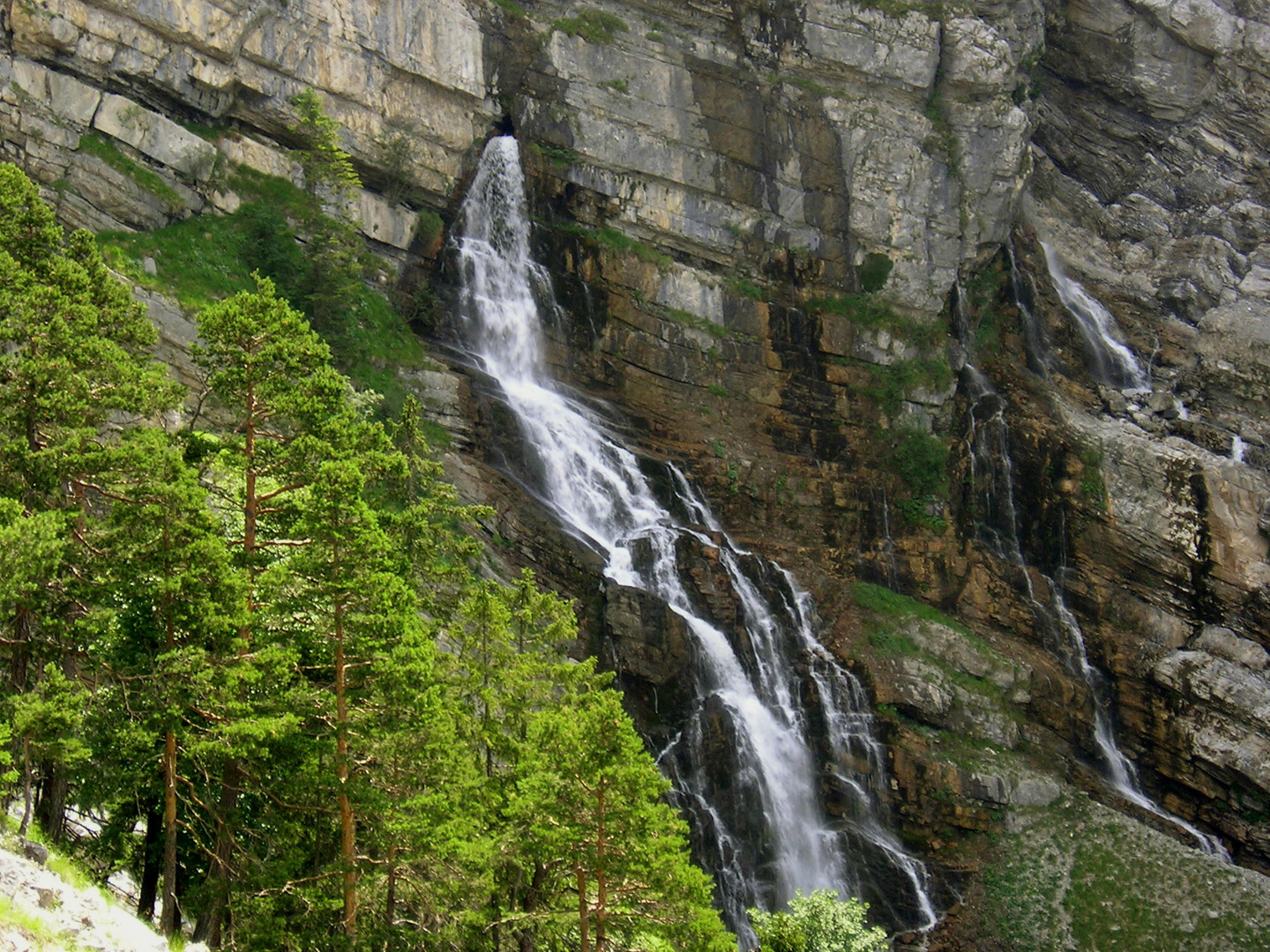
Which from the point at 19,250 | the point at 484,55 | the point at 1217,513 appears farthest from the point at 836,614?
the point at 19,250

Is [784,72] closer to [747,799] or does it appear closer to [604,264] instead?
[604,264]

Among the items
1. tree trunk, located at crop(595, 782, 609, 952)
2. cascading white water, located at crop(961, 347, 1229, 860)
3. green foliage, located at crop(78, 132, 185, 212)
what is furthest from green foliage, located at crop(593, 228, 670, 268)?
tree trunk, located at crop(595, 782, 609, 952)

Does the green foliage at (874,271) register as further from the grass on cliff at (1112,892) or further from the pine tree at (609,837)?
the pine tree at (609,837)

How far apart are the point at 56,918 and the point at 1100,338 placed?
178 ft

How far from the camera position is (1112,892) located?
1566 inches

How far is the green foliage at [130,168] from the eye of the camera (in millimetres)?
42656

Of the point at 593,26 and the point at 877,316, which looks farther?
the point at 877,316

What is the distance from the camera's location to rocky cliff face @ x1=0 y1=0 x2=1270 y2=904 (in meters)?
44.5

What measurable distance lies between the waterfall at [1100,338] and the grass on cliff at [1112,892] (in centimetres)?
2280

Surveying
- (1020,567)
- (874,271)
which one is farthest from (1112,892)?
(874,271)

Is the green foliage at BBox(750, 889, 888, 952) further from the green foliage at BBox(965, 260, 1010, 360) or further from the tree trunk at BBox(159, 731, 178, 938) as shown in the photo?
the green foliage at BBox(965, 260, 1010, 360)

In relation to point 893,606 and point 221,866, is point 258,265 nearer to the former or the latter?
point 893,606

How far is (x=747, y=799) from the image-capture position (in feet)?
129

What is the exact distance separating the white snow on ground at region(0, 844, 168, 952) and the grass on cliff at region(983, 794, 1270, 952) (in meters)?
31.4
